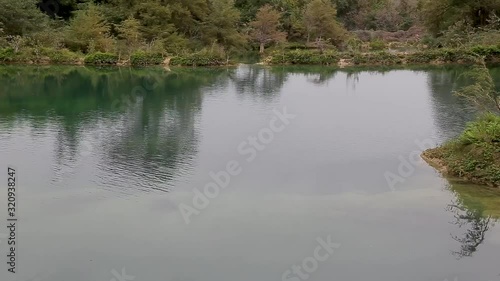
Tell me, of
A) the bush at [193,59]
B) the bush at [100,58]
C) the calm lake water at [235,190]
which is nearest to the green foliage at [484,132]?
the calm lake water at [235,190]

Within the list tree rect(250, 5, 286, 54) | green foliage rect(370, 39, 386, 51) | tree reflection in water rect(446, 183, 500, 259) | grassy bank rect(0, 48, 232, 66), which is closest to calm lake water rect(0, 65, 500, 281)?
tree reflection in water rect(446, 183, 500, 259)

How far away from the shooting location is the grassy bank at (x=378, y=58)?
24297 millimetres

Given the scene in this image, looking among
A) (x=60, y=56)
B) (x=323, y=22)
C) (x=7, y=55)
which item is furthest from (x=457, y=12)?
(x=7, y=55)

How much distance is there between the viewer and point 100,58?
22.8 m

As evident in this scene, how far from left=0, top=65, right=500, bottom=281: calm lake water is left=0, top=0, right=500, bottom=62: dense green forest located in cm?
821

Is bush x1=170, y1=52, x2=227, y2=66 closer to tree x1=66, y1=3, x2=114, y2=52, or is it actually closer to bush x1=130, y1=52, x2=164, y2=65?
bush x1=130, y1=52, x2=164, y2=65

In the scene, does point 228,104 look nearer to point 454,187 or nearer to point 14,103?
point 14,103

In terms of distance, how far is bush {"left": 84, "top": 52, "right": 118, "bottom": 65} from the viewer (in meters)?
22.8

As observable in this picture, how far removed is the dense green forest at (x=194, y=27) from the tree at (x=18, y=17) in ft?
0.12

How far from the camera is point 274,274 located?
6211mm

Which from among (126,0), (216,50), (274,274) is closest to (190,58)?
(216,50)

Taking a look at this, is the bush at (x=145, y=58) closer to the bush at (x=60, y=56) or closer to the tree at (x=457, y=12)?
the bush at (x=60, y=56)

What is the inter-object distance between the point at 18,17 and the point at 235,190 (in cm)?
1776

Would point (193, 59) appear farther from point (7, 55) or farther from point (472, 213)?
point (472, 213)
